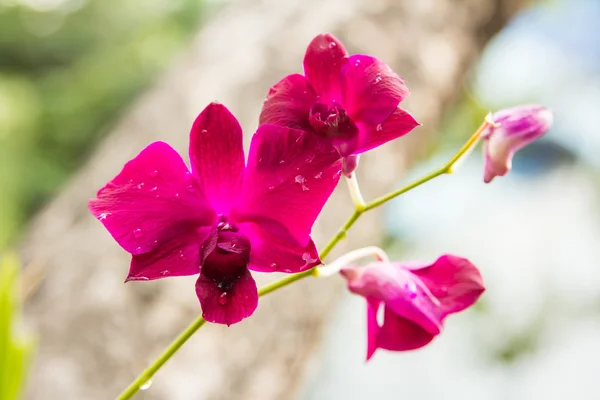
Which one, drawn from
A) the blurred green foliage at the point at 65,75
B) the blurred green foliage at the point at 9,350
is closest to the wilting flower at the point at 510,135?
the blurred green foliage at the point at 9,350

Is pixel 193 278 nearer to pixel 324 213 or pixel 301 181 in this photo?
pixel 324 213

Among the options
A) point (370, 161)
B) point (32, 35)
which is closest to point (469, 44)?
point (370, 161)

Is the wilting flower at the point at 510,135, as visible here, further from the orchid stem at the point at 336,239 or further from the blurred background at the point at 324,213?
the blurred background at the point at 324,213

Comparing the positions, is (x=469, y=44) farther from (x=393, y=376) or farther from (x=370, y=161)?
(x=393, y=376)

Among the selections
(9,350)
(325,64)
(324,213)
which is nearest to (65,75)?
(324,213)

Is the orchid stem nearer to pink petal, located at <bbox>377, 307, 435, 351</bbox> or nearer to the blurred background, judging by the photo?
pink petal, located at <bbox>377, 307, 435, 351</bbox>
